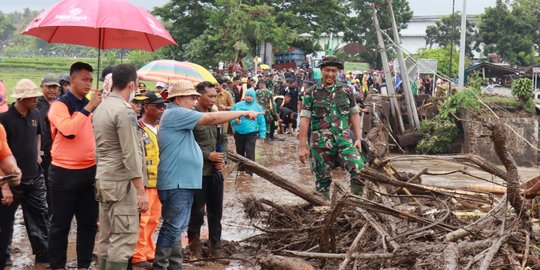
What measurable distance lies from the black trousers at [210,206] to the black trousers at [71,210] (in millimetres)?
1052

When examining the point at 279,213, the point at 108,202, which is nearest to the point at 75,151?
the point at 108,202

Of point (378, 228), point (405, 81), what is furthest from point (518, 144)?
point (378, 228)

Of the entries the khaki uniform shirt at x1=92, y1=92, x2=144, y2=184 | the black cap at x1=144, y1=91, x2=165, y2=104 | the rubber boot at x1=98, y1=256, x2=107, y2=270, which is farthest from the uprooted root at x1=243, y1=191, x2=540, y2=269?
the black cap at x1=144, y1=91, x2=165, y2=104

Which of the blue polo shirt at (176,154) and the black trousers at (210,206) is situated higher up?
the blue polo shirt at (176,154)

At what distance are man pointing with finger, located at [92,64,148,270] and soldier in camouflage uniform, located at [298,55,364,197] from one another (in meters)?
2.94

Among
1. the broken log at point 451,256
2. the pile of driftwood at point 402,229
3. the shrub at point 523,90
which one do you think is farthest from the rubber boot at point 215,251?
the shrub at point 523,90

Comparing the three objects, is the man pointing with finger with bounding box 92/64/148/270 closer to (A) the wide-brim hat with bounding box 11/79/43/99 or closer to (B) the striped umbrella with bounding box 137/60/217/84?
(A) the wide-brim hat with bounding box 11/79/43/99

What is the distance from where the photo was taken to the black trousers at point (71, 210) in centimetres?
595

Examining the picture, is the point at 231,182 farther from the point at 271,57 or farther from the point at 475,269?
the point at 271,57

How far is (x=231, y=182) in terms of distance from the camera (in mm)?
12438

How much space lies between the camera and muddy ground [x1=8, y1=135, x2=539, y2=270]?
7.01 meters

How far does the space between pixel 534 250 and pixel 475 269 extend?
2.64 ft

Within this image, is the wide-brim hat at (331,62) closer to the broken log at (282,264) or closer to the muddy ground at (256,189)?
the muddy ground at (256,189)

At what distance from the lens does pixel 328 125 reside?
309 inches
